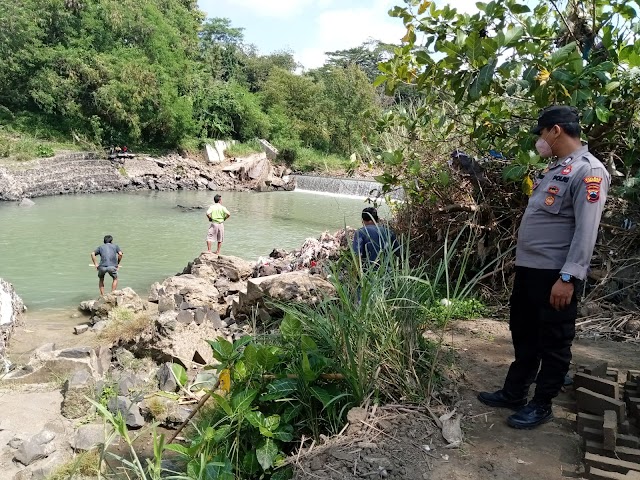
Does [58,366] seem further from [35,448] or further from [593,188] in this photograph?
[593,188]

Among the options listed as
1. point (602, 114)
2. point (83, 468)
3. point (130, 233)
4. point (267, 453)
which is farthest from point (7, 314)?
point (130, 233)

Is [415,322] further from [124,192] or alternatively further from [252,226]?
[124,192]

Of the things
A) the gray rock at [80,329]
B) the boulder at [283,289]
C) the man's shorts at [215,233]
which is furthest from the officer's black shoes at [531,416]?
the man's shorts at [215,233]

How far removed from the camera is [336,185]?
26.5 meters

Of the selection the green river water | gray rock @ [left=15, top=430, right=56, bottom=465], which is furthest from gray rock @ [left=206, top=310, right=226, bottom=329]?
the green river water

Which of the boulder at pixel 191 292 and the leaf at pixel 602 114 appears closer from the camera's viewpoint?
the leaf at pixel 602 114

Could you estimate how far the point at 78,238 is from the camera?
13.6 m

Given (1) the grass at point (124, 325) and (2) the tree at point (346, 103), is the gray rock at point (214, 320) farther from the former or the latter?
(2) the tree at point (346, 103)

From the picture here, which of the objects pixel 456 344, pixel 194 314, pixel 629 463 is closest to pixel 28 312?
pixel 194 314

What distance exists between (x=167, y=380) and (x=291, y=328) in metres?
2.16

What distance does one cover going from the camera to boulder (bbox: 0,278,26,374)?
251 inches

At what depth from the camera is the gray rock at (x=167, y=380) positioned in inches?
186

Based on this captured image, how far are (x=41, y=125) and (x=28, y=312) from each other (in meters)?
22.8

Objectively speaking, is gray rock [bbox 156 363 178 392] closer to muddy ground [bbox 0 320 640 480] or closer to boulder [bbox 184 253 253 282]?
muddy ground [bbox 0 320 640 480]
